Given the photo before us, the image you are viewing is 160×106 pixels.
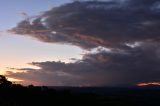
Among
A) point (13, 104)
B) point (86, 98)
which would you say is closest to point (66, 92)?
point (86, 98)

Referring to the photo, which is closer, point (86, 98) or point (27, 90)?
point (27, 90)

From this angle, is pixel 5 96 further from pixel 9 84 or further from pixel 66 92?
pixel 66 92

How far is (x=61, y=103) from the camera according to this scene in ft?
224

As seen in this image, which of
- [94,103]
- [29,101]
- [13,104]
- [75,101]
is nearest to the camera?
[13,104]

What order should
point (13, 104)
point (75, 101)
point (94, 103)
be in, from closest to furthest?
point (13, 104) → point (75, 101) → point (94, 103)

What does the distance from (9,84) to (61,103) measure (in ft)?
41.2

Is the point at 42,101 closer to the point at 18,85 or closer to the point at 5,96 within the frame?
the point at 5,96

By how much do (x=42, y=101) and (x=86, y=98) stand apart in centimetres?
1305

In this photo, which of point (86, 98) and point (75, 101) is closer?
point (75, 101)

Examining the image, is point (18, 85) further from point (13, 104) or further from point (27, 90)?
point (13, 104)

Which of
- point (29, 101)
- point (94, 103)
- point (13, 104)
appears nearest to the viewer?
point (13, 104)

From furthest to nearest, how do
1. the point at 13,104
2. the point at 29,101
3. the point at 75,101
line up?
the point at 75,101
the point at 29,101
the point at 13,104

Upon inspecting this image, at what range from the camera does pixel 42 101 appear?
67.6 metres

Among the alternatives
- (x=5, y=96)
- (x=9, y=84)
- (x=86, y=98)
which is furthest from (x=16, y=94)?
(x=86, y=98)
